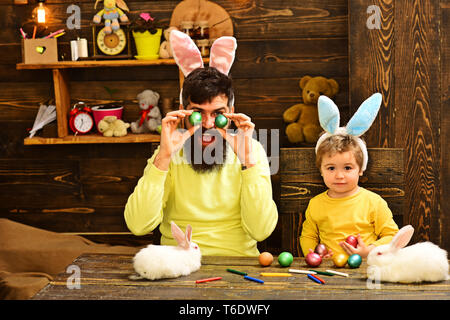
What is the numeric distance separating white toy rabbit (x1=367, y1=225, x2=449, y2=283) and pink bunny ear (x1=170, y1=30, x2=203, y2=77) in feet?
3.15

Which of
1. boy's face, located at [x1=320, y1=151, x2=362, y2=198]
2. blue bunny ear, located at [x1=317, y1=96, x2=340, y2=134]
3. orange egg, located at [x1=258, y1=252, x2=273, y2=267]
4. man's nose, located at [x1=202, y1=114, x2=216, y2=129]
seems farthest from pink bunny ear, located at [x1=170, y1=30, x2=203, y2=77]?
orange egg, located at [x1=258, y1=252, x2=273, y2=267]

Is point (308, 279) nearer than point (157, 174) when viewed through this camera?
Yes

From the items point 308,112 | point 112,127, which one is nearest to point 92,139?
point 112,127

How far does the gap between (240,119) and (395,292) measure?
768 millimetres

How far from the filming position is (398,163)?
207cm

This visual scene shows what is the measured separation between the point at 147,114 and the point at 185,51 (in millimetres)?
1261

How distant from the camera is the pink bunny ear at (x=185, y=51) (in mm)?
2014

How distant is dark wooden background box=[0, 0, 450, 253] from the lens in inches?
105

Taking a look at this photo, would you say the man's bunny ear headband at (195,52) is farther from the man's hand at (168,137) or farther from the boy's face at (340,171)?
the boy's face at (340,171)

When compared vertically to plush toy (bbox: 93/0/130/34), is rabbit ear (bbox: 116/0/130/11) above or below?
above

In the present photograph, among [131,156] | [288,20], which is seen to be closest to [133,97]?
[131,156]

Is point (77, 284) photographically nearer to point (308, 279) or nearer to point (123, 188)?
point (308, 279)

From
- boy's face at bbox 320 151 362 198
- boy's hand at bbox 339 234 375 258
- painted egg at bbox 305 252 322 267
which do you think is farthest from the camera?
boy's face at bbox 320 151 362 198

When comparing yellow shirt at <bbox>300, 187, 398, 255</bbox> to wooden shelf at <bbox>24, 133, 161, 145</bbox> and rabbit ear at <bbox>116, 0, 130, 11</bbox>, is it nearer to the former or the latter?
wooden shelf at <bbox>24, 133, 161, 145</bbox>
